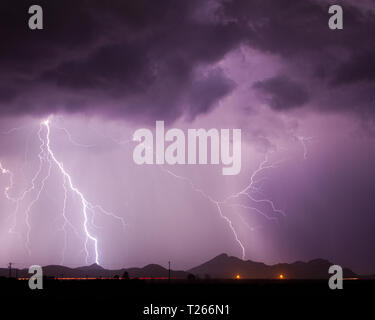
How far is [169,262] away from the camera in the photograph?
11656cm
